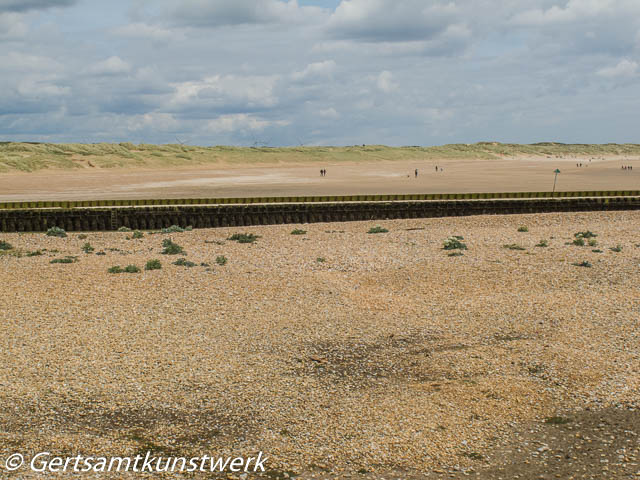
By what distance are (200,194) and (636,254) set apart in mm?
46290

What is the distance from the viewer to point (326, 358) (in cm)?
1518

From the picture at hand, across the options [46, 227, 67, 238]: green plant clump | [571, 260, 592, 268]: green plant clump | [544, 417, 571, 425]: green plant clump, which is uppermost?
[46, 227, 67, 238]: green plant clump

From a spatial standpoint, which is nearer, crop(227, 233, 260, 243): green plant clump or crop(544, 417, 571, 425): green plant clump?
crop(544, 417, 571, 425): green plant clump

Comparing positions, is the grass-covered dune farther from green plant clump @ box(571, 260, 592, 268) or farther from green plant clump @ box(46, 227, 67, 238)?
green plant clump @ box(571, 260, 592, 268)

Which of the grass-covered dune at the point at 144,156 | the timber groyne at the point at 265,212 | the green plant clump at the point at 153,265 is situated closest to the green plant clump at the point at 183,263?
the green plant clump at the point at 153,265

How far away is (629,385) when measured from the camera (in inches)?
530

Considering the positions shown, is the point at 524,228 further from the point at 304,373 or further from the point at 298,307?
the point at 304,373

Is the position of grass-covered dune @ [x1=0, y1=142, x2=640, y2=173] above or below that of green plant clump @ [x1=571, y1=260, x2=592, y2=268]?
above

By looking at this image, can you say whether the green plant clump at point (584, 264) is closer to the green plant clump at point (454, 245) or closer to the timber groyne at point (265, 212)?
the green plant clump at point (454, 245)

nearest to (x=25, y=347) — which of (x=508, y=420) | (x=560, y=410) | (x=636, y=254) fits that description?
(x=508, y=420)

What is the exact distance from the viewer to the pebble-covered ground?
11.1 metres

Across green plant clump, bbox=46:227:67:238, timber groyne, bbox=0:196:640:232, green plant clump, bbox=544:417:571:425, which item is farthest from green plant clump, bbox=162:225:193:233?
green plant clump, bbox=544:417:571:425

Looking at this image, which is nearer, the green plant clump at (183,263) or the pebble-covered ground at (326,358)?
the pebble-covered ground at (326,358)

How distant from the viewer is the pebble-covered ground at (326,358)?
36.5 feet
